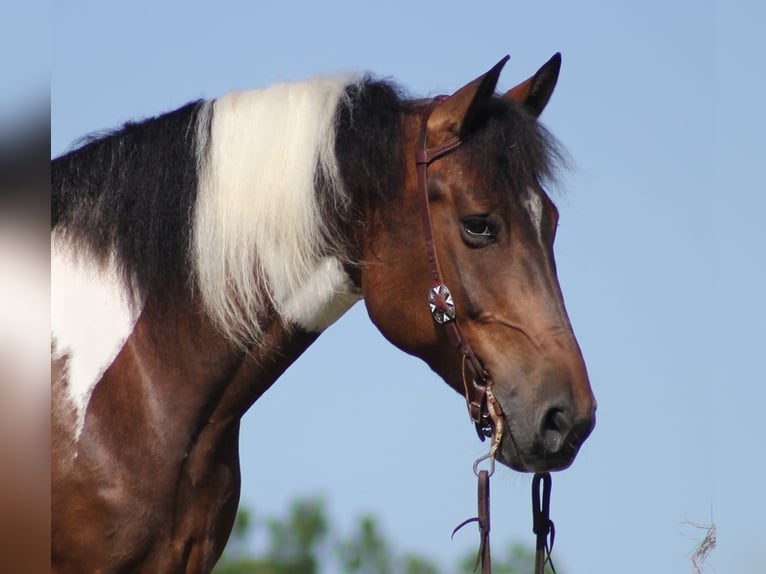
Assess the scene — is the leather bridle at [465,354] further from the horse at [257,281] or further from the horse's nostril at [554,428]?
the horse's nostril at [554,428]

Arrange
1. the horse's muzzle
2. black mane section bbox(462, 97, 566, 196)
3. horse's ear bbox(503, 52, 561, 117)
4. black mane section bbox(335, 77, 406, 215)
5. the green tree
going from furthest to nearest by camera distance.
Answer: the green tree → horse's ear bbox(503, 52, 561, 117) → black mane section bbox(335, 77, 406, 215) → black mane section bbox(462, 97, 566, 196) → the horse's muzzle

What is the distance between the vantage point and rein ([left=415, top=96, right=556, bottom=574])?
377cm

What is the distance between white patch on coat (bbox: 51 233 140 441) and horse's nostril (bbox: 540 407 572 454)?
1518mm

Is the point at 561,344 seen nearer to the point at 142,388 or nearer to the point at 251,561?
the point at 142,388

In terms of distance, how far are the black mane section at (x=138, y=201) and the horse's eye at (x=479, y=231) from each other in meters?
1.02

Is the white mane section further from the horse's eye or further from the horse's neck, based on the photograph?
the horse's eye

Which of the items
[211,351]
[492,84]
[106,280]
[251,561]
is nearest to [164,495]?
[211,351]

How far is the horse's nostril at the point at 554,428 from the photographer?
3598 mm

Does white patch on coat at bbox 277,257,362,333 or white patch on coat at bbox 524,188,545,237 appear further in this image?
white patch on coat at bbox 277,257,362,333

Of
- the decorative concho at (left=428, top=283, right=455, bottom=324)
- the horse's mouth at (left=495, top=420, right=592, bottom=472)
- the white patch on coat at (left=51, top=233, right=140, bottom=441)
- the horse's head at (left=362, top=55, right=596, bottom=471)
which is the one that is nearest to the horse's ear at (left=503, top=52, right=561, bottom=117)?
the horse's head at (left=362, top=55, right=596, bottom=471)

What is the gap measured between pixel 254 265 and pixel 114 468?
0.88 metres

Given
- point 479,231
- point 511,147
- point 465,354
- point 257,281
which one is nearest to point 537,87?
point 511,147

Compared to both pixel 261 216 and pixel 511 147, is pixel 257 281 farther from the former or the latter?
pixel 511 147

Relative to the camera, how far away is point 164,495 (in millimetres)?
3713
